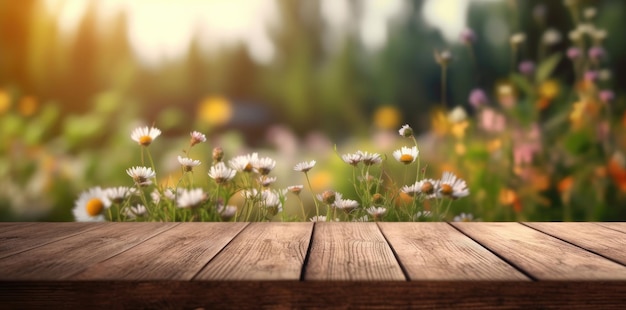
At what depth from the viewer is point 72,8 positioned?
90.5 inches

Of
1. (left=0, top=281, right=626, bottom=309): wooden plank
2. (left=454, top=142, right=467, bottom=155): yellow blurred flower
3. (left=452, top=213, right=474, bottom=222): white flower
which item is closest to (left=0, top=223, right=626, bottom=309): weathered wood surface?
(left=0, top=281, right=626, bottom=309): wooden plank

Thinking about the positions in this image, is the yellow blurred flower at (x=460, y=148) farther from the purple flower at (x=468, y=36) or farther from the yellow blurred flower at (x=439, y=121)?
the purple flower at (x=468, y=36)

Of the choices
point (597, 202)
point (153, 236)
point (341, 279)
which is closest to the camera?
point (341, 279)

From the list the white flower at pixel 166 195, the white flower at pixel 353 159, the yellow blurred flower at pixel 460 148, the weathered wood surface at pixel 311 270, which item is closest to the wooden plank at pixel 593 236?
the weathered wood surface at pixel 311 270

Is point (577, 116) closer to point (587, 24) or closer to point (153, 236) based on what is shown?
point (587, 24)

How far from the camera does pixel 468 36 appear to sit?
7.27ft

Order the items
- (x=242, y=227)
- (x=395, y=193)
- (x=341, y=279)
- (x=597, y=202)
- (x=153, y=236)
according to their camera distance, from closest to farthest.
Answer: (x=341, y=279)
(x=153, y=236)
(x=242, y=227)
(x=395, y=193)
(x=597, y=202)

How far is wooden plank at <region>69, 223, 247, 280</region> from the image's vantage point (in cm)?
98

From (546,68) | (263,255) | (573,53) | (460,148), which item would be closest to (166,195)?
(263,255)

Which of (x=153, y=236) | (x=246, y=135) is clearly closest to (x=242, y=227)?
(x=153, y=236)

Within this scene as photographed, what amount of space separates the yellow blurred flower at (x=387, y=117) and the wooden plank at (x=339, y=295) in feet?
4.30

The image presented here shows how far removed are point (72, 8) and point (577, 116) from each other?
1.68 meters

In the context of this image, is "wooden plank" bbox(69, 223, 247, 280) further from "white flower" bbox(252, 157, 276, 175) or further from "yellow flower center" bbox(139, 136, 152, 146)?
"yellow flower center" bbox(139, 136, 152, 146)

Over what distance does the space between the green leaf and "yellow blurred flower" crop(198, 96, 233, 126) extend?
100cm
